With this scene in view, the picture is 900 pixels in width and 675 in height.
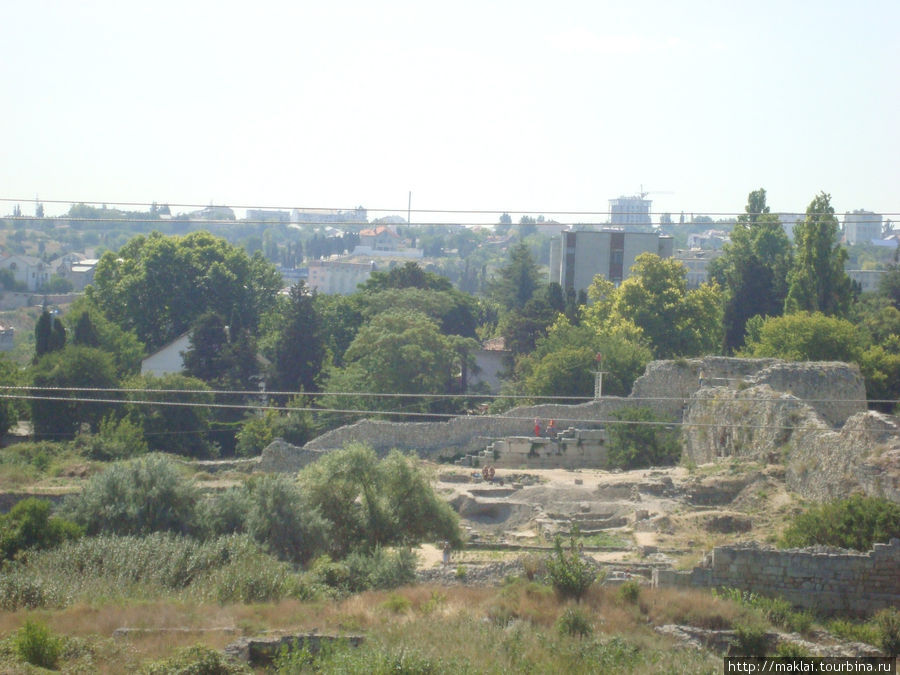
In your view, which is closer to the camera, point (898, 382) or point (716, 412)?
point (716, 412)

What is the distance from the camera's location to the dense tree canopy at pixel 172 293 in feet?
175

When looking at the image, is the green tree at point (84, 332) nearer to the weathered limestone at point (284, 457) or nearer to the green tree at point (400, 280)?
the green tree at point (400, 280)

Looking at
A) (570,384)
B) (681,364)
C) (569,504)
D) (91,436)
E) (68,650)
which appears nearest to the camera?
(68,650)

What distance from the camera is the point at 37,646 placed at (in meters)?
12.6

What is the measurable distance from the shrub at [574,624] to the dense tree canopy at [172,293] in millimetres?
39349

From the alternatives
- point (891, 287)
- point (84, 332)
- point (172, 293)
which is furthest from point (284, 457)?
point (891, 287)

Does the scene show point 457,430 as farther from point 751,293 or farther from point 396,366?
point 751,293

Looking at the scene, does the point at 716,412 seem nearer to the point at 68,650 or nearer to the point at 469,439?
the point at 469,439

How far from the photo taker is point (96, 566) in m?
17.7

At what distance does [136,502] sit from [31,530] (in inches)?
79.3

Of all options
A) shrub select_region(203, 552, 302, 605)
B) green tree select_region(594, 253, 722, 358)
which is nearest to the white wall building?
green tree select_region(594, 253, 722, 358)

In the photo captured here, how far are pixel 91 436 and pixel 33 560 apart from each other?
17.2 m

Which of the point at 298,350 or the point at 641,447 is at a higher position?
the point at 298,350

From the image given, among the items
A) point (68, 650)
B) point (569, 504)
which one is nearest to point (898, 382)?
point (569, 504)
